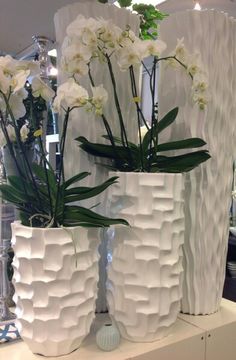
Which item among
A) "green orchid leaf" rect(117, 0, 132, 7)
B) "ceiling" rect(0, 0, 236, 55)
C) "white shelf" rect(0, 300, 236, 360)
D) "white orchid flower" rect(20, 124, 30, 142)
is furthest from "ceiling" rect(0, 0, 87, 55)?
"white shelf" rect(0, 300, 236, 360)

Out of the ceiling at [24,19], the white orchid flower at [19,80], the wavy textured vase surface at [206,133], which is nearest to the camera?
the white orchid flower at [19,80]

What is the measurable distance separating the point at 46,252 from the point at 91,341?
0.96 feet

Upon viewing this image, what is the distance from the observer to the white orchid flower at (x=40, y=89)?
781 mm

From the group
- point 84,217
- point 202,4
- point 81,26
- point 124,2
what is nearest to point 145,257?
point 84,217

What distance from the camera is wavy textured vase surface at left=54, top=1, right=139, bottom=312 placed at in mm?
1007

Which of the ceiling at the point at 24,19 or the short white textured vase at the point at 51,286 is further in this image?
the ceiling at the point at 24,19

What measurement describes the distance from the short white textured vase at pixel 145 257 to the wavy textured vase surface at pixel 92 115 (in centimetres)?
17

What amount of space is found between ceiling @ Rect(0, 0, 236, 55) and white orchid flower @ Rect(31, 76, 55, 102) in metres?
1.94

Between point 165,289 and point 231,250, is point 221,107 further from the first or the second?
point 231,250

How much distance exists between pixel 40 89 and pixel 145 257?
0.45m

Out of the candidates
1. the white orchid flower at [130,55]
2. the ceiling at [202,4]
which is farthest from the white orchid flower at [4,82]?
the ceiling at [202,4]

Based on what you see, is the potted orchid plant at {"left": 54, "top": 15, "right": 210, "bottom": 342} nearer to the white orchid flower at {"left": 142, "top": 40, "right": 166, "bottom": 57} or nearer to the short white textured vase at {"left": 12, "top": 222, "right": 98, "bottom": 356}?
the white orchid flower at {"left": 142, "top": 40, "right": 166, "bottom": 57}

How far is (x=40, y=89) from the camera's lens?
2.58 ft

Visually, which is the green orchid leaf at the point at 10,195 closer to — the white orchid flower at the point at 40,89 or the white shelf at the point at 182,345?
the white orchid flower at the point at 40,89
